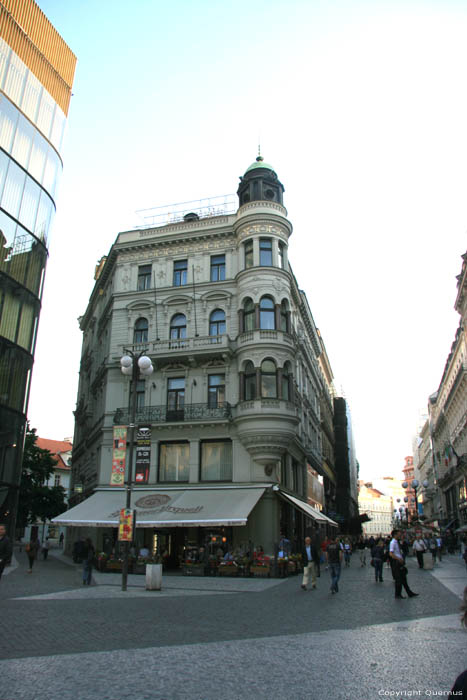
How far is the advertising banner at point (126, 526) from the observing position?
1802 centimetres

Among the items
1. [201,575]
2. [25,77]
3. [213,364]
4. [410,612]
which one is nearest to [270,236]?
[213,364]

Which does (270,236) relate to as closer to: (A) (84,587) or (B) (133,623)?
(A) (84,587)

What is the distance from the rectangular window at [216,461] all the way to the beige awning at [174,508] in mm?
993

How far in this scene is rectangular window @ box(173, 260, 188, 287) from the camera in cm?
3383

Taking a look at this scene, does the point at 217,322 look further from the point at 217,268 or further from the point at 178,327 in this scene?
the point at 217,268

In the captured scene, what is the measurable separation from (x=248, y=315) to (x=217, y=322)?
2024 mm

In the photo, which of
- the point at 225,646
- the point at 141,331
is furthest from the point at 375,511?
the point at 225,646

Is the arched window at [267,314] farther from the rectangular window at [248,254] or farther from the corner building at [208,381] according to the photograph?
the rectangular window at [248,254]

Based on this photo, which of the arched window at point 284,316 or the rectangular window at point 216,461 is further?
the arched window at point 284,316

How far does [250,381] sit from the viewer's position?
3022cm

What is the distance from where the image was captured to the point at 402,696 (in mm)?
6207

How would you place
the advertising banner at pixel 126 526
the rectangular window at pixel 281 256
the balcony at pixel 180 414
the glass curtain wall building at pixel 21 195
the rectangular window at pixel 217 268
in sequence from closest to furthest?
1. the advertising banner at pixel 126 526
2. the glass curtain wall building at pixel 21 195
3. the balcony at pixel 180 414
4. the rectangular window at pixel 281 256
5. the rectangular window at pixel 217 268

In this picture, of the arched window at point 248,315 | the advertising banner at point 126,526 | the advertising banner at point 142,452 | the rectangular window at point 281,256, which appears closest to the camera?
the advertising banner at point 126,526

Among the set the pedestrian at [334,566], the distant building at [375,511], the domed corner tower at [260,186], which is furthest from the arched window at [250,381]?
the distant building at [375,511]
